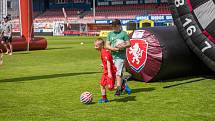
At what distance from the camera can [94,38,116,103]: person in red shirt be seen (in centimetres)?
655

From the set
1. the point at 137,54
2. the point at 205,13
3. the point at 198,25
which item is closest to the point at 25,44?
the point at 137,54

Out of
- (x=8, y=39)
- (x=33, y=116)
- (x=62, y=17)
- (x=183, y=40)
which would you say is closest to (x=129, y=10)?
(x=62, y=17)

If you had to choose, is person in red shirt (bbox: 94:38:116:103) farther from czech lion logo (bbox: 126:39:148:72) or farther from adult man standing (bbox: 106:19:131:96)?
czech lion logo (bbox: 126:39:148:72)

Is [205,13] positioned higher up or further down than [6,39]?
higher up

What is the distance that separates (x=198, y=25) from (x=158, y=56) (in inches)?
43.3

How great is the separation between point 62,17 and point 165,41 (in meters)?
50.0

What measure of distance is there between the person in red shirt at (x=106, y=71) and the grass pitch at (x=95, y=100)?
0.91 feet

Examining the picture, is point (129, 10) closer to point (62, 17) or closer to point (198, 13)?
point (62, 17)

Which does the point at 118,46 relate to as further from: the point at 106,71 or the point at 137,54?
the point at 137,54

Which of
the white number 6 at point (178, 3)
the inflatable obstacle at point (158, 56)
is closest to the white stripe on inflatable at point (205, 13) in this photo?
the white number 6 at point (178, 3)

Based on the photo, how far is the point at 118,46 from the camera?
22.6ft

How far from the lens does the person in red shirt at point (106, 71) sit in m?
6.55

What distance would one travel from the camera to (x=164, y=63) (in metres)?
8.35

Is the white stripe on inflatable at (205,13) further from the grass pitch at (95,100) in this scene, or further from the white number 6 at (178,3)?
the grass pitch at (95,100)
